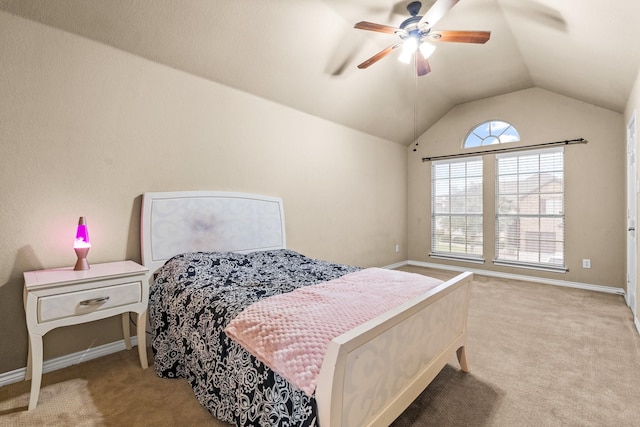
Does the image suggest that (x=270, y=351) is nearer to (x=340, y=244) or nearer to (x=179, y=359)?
(x=179, y=359)

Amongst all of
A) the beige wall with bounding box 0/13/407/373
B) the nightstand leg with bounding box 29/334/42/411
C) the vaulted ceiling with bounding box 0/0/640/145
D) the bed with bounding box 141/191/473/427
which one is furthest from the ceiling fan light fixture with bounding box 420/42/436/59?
the nightstand leg with bounding box 29/334/42/411

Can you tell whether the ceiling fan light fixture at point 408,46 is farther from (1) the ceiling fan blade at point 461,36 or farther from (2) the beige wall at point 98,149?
(2) the beige wall at point 98,149

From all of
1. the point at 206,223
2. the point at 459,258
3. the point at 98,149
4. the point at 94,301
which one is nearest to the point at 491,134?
the point at 459,258

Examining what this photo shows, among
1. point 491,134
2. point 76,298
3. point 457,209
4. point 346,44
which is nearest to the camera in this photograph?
point 76,298

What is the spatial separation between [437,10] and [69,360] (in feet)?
11.7

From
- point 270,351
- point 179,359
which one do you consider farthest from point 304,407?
point 179,359

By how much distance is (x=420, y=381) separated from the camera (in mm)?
1574

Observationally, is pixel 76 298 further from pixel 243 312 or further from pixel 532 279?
pixel 532 279

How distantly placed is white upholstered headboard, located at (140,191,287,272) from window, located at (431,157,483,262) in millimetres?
3237

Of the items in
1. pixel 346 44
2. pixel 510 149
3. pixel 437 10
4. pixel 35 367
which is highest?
pixel 346 44

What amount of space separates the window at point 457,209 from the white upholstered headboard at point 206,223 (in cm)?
324

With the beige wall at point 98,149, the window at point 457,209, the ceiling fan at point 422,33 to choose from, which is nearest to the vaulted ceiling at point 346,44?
the beige wall at point 98,149

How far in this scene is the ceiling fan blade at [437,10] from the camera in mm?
1916

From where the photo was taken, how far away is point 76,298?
72.1 inches
